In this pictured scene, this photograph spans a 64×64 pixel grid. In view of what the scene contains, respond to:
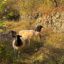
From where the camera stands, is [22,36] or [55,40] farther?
[22,36]

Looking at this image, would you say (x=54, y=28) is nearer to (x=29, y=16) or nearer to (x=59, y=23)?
(x=59, y=23)

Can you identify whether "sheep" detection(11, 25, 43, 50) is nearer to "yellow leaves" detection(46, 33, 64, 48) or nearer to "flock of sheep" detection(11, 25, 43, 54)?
"flock of sheep" detection(11, 25, 43, 54)

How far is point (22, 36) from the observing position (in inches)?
578

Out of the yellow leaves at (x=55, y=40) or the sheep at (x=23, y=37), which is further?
the yellow leaves at (x=55, y=40)

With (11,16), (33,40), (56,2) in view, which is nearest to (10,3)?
(11,16)

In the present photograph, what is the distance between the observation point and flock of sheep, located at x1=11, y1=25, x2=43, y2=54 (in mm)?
13782

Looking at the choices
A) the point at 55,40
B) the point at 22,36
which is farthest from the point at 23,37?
the point at 55,40

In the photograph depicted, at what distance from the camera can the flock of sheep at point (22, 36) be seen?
1378 centimetres

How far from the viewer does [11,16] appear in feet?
57.2

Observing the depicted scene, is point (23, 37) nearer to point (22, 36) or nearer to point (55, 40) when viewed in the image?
point (22, 36)

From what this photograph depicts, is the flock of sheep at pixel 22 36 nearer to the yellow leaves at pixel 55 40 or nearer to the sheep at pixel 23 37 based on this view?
the sheep at pixel 23 37

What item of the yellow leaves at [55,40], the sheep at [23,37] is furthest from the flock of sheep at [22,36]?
the yellow leaves at [55,40]

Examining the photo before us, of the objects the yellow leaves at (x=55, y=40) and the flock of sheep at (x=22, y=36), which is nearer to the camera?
the flock of sheep at (x=22, y=36)

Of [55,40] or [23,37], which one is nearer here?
[55,40]
